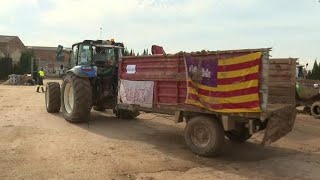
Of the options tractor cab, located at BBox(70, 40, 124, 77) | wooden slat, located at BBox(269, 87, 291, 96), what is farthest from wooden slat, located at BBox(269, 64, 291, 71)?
tractor cab, located at BBox(70, 40, 124, 77)

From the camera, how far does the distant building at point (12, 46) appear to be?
73750 millimetres

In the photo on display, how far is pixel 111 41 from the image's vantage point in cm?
1409

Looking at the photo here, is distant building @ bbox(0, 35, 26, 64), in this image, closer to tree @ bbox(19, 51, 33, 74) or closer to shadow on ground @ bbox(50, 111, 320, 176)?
tree @ bbox(19, 51, 33, 74)

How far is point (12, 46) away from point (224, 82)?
237 ft

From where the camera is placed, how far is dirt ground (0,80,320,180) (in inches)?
303

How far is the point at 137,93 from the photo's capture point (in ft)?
35.7

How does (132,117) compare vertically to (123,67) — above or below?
below

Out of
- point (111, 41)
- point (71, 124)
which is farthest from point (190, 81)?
point (111, 41)

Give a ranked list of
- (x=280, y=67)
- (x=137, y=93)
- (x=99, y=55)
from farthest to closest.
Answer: (x=99, y=55) < (x=137, y=93) < (x=280, y=67)

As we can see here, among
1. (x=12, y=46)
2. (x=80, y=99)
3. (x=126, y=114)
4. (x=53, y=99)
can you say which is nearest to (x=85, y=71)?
(x=80, y=99)

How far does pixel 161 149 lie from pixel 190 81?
60.5 inches

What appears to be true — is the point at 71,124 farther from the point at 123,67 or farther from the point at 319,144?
the point at 319,144

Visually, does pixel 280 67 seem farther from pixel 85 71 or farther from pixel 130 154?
pixel 85 71

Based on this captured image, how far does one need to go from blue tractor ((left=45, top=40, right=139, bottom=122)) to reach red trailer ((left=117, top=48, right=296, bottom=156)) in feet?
7.16
